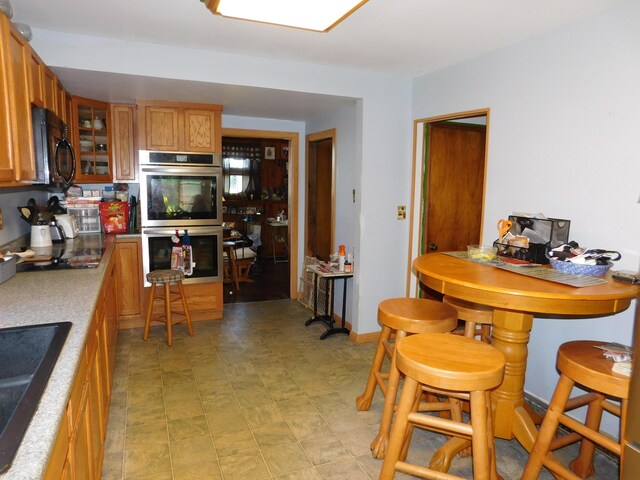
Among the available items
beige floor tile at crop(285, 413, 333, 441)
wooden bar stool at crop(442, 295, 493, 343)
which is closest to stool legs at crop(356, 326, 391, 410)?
beige floor tile at crop(285, 413, 333, 441)

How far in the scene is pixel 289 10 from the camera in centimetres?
Answer: 172

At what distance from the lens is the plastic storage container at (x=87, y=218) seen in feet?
13.0

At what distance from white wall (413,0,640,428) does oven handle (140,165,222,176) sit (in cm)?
232

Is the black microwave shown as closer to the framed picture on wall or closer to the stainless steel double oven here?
the stainless steel double oven

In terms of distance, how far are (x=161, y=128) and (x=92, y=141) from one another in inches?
27.5

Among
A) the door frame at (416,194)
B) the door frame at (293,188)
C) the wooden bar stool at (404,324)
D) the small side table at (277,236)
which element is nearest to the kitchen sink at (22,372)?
the wooden bar stool at (404,324)

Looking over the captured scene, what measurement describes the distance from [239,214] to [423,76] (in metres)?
4.62

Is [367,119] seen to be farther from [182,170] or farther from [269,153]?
[269,153]

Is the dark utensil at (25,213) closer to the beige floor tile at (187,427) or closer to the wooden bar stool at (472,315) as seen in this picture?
the beige floor tile at (187,427)

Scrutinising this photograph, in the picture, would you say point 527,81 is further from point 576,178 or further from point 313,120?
point 313,120

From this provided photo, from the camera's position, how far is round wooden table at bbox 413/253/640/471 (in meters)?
1.72

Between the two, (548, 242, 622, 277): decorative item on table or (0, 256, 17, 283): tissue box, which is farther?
(0, 256, 17, 283): tissue box

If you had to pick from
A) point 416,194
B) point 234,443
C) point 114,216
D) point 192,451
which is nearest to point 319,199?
point 416,194

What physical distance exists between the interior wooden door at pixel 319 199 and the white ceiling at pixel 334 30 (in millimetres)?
1321
